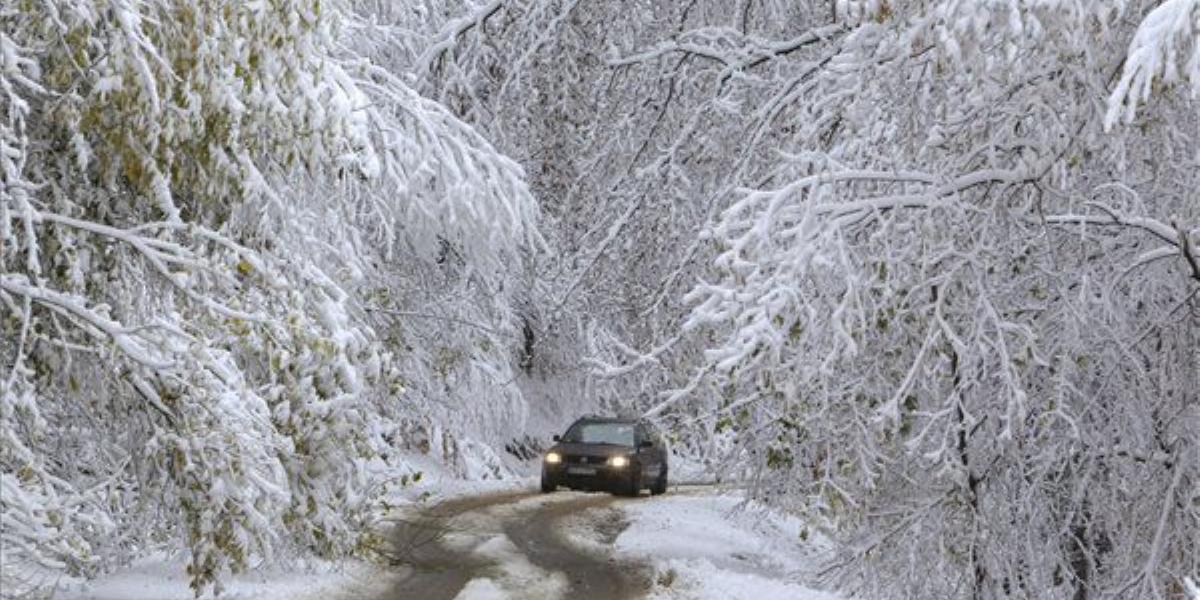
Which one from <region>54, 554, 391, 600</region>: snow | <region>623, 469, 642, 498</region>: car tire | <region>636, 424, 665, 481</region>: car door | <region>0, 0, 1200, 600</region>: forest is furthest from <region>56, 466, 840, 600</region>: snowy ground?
<region>0, 0, 1200, 600</region>: forest

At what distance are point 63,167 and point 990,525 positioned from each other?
21.1 ft

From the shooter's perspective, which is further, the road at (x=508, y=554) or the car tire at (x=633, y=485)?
the car tire at (x=633, y=485)

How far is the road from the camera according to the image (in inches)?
594

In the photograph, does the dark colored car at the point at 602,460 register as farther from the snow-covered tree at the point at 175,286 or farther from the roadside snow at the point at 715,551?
the snow-covered tree at the point at 175,286

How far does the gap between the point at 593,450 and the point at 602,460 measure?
30 cm

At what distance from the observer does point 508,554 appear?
701 inches

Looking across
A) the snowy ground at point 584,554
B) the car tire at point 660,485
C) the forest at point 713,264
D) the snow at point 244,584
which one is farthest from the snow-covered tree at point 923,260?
the car tire at point 660,485

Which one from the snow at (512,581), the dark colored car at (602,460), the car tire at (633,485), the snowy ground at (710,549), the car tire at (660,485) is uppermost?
the snow at (512,581)

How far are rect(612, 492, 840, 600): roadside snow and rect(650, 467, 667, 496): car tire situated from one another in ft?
8.62

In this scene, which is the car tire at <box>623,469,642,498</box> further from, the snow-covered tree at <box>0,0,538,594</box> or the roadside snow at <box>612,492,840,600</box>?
the snow-covered tree at <box>0,0,538,594</box>

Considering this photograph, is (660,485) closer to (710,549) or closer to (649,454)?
(649,454)

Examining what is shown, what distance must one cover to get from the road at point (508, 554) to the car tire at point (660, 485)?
3990mm

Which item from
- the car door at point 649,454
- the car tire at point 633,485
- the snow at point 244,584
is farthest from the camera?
the car door at point 649,454

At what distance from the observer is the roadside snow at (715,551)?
15.1 m
